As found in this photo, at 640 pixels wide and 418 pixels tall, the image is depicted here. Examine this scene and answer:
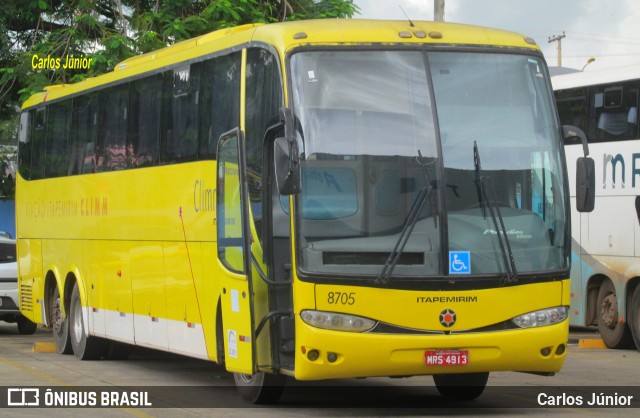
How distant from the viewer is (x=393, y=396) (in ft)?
46.6

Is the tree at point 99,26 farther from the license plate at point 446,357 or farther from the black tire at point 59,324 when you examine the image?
the license plate at point 446,357

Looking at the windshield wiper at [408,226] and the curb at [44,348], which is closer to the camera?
the windshield wiper at [408,226]

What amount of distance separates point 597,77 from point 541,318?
33.7ft

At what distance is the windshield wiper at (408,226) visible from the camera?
11.5 m

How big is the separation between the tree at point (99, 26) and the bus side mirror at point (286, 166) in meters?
16.9

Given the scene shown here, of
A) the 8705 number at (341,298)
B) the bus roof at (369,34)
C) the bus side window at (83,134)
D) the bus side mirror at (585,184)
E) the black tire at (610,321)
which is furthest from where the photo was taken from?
the black tire at (610,321)

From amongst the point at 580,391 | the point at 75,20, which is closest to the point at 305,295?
the point at 580,391

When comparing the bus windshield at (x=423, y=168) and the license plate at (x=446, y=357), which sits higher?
the bus windshield at (x=423, y=168)

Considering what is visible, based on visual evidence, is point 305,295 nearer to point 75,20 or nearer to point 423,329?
point 423,329

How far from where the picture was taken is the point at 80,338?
19000 mm

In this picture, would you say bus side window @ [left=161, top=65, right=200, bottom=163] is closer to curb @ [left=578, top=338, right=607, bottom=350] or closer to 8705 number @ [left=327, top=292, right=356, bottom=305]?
8705 number @ [left=327, top=292, right=356, bottom=305]

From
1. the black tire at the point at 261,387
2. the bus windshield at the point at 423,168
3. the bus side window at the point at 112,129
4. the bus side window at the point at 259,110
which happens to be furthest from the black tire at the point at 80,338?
the bus windshield at the point at 423,168

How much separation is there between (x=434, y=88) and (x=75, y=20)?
1960 cm

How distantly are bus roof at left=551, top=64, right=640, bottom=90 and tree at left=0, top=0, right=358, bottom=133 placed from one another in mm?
8299
